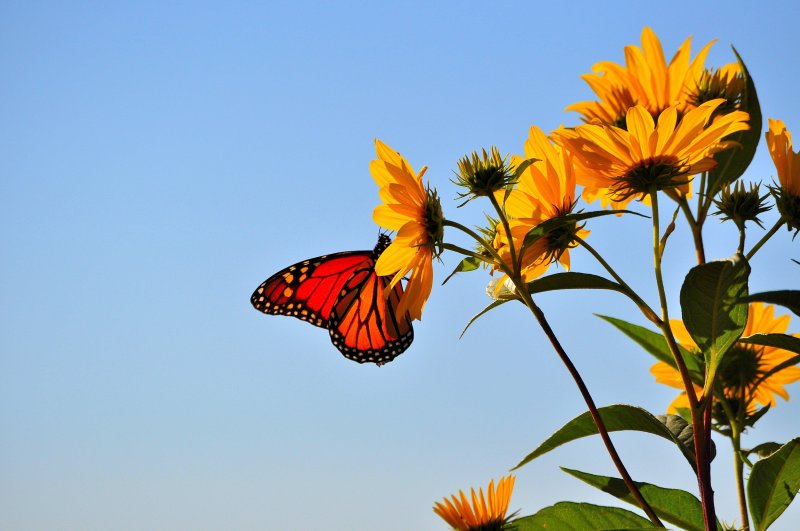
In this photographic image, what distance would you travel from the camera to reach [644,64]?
1.63m

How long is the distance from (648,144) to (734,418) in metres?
0.65

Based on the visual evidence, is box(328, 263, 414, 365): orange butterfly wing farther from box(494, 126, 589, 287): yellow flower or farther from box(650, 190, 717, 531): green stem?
box(650, 190, 717, 531): green stem

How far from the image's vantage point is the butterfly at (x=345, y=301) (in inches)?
119

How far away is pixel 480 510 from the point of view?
152 cm

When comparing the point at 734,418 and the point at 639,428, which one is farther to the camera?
the point at 734,418

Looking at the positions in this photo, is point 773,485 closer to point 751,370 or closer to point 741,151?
point 751,370

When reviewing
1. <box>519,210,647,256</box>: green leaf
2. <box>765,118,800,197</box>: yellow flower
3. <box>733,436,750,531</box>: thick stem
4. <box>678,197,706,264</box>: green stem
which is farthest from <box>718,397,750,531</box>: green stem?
<box>519,210,647,256</box>: green leaf

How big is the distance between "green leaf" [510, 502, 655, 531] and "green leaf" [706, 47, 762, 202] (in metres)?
0.57

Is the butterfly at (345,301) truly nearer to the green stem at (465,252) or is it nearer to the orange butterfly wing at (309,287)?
the orange butterfly wing at (309,287)

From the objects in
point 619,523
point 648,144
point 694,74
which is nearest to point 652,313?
point 648,144

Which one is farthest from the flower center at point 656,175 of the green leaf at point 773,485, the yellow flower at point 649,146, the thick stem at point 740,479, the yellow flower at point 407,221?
the thick stem at point 740,479

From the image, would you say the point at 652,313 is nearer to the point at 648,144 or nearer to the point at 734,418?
the point at 648,144

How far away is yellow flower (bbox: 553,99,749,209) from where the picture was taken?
1280 millimetres

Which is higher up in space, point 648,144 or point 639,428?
point 648,144
